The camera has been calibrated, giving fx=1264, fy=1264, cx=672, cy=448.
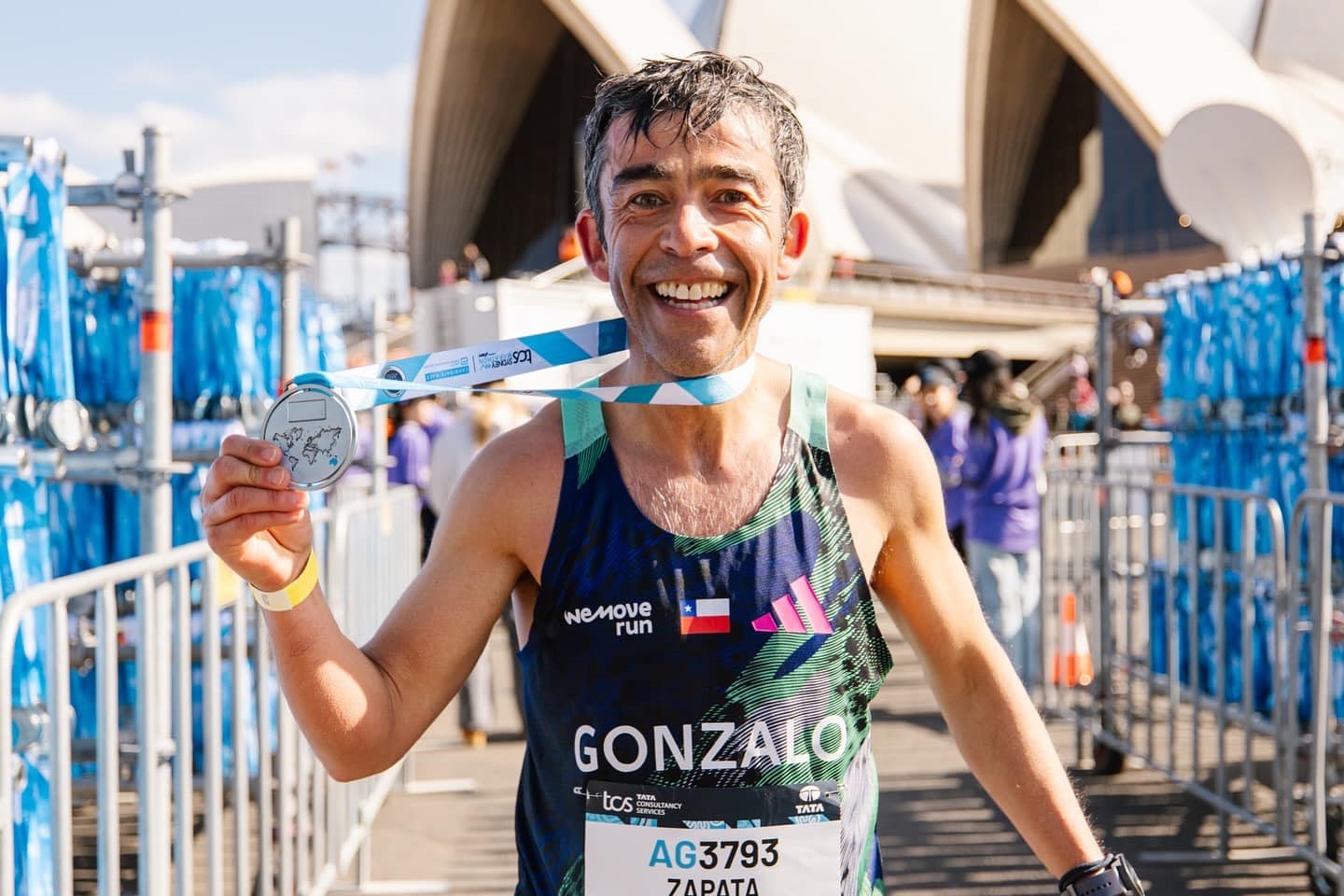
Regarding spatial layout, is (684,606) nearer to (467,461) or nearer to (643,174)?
(643,174)

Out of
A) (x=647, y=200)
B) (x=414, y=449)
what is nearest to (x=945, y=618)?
(x=647, y=200)

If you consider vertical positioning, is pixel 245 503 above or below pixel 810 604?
above

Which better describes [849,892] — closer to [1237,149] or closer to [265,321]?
[265,321]

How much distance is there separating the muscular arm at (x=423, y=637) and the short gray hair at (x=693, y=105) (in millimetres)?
360

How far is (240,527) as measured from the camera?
1.33 meters

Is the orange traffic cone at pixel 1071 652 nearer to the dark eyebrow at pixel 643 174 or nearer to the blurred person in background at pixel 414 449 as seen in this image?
the blurred person in background at pixel 414 449

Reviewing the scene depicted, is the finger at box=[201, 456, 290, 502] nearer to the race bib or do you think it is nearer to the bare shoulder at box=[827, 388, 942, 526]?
the race bib

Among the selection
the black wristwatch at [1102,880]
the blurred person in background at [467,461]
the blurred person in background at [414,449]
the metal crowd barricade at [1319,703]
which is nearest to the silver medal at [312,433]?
the black wristwatch at [1102,880]

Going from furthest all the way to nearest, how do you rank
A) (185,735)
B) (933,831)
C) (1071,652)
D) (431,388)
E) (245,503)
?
1. (1071,652)
2. (933,831)
3. (185,735)
4. (431,388)
5. (245,503)

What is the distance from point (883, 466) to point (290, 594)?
754 mm

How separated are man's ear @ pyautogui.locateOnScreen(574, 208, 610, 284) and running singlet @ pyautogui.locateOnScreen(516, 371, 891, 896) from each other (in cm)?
25

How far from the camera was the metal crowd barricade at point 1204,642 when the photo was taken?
13.3ft

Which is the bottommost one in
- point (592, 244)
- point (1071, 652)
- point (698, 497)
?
point (1071, 652)

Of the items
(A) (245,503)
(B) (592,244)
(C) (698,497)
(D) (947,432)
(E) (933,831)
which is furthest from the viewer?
(D) (947,432)
